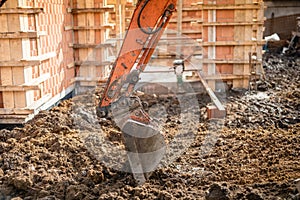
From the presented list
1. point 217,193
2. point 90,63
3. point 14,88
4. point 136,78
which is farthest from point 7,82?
point 217,193

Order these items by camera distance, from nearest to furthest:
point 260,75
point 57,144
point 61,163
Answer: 1. point 61,163
2. point 57,144
3. point 260,75

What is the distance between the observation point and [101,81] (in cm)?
920

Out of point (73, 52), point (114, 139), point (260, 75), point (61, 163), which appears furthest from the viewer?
point (260, 75)

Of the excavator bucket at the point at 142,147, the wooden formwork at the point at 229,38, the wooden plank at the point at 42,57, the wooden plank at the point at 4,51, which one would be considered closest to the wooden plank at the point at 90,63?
the wooden plank at the point at 42,57

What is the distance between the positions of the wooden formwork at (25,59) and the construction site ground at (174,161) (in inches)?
12.3

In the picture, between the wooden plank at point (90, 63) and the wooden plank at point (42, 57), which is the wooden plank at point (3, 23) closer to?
the wooden plank at point (42, 57)

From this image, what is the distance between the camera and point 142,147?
4.65 m

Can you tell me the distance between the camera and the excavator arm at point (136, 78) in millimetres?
4645

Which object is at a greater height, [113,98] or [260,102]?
[113,98]

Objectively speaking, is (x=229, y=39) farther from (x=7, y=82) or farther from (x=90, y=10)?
(x=7, y=82)

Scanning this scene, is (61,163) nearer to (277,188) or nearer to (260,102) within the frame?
(277,188)

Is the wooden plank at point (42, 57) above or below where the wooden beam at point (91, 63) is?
above

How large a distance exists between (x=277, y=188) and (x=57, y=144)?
2.82 m

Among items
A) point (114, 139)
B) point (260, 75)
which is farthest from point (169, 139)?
point (260, 75)
